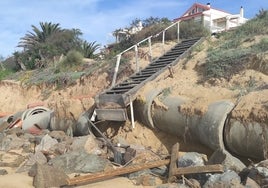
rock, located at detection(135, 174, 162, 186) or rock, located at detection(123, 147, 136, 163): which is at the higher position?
rock, located at detection(123, 147, 136, 163)

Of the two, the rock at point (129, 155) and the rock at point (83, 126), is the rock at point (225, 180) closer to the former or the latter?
the rock at point (129, 155)

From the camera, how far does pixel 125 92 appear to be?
12.2 m

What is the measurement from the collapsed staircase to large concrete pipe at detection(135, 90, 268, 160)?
62 centimetres

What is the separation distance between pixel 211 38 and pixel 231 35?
0.81 m

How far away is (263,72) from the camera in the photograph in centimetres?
1130

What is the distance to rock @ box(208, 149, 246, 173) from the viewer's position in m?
7.29

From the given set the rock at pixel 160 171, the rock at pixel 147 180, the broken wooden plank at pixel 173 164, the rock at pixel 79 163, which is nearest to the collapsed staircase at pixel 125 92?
the rock at pixel 79 163

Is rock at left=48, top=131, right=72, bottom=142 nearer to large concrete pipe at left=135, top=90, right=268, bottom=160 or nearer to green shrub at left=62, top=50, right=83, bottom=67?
large concrete pipe at left=135, top=90, right=268, bottom=160

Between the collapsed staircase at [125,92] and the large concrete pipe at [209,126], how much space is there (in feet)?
2.05

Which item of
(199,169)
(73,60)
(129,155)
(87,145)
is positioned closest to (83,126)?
(87,145)

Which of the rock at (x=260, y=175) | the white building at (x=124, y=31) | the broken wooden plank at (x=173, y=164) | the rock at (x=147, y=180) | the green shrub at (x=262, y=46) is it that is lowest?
the rock at (x=147, y=180)

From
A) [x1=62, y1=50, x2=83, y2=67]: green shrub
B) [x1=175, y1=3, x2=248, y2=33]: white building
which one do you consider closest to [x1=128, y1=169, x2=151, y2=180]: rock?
[x1=62, y1=50, x2=83, y2=67]: green shrub

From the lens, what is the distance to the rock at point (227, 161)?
729 cm

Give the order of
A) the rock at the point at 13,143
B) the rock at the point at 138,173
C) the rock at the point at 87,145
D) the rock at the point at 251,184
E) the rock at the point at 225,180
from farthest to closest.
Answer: the rock at the point at 13,143 → the rock at the point at 87,145 → the rock at the point at 138,173 → the rock at the point at 225,180 → the rock at the point at 251,184
